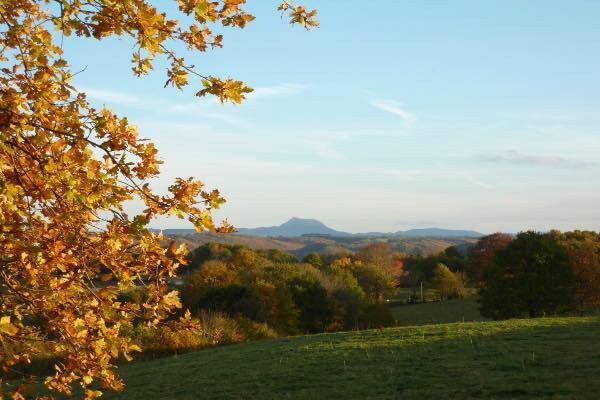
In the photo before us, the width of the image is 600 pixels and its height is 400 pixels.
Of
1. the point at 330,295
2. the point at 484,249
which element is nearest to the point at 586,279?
the point at 330,295

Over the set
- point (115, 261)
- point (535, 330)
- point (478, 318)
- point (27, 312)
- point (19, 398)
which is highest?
point (115, 261)

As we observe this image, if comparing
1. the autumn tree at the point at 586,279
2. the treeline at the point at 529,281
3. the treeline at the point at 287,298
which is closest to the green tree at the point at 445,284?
the treeline at the point at 287,298

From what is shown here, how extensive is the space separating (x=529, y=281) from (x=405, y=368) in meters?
27.0

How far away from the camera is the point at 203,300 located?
45.7 metres

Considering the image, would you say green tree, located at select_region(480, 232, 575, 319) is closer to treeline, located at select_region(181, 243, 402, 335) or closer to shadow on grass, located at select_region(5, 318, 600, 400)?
treeline, located at select_region(181, 243, 402, 335)

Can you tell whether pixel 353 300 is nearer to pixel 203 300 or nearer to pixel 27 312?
pixel 203 300

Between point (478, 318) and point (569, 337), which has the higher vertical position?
point (569, 337)

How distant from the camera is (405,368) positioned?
1469 cm

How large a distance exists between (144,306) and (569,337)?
16.5m

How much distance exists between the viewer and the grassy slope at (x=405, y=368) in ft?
38.8

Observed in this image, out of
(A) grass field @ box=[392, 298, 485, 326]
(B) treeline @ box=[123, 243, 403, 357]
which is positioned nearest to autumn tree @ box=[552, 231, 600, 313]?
(A) grass field @ box=[392, 298, 485, 326]

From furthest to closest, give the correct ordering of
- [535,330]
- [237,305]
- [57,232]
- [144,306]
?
1. [237,305]
2. [535,330]
3. [144,306]
4. [57,232]

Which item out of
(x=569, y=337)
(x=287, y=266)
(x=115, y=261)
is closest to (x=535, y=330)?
(x=569, y=337)

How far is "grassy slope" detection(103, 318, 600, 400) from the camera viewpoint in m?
11.8
